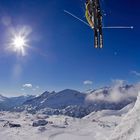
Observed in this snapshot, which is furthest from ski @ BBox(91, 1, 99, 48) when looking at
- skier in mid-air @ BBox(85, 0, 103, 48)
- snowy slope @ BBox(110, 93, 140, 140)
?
snowy slope @ BBox(110, 93, 140, 140)

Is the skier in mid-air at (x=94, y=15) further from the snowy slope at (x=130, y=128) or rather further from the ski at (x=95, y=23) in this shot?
the snowy slope at (x=130, y=128)

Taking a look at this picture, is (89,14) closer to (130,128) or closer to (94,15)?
(94,15)

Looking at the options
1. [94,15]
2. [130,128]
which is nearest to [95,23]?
[94,15]

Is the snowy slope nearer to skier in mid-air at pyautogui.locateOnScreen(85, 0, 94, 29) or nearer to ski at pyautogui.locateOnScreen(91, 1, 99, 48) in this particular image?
ski at pyautogui.locateOnScreen(91, 1, 99, 48)

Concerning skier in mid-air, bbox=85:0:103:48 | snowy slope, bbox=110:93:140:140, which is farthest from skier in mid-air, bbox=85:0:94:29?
snowy slope, bbox=110:93:140:140

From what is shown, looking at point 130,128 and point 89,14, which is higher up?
point 89,14

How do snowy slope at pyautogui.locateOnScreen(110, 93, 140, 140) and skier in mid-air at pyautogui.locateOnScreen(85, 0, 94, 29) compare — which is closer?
skier in mid-air at pyautogui.locateOnScreen(85, 0, 94, 29)

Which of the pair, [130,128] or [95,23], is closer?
[95,23]

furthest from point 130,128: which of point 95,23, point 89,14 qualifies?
point 89,14

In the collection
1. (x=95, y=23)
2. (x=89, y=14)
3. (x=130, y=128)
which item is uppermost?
(x=89, y=14)

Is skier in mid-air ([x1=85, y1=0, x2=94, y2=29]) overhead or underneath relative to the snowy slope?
overhead

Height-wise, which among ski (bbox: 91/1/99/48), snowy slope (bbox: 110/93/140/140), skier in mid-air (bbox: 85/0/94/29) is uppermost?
skier in mid-air (bbox: 85/0/94/29)

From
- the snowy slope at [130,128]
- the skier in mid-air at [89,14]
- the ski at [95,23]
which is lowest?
the snowy slope at [130,128]

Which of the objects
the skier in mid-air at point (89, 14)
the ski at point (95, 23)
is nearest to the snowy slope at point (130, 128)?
the ski at point (95, 23)
